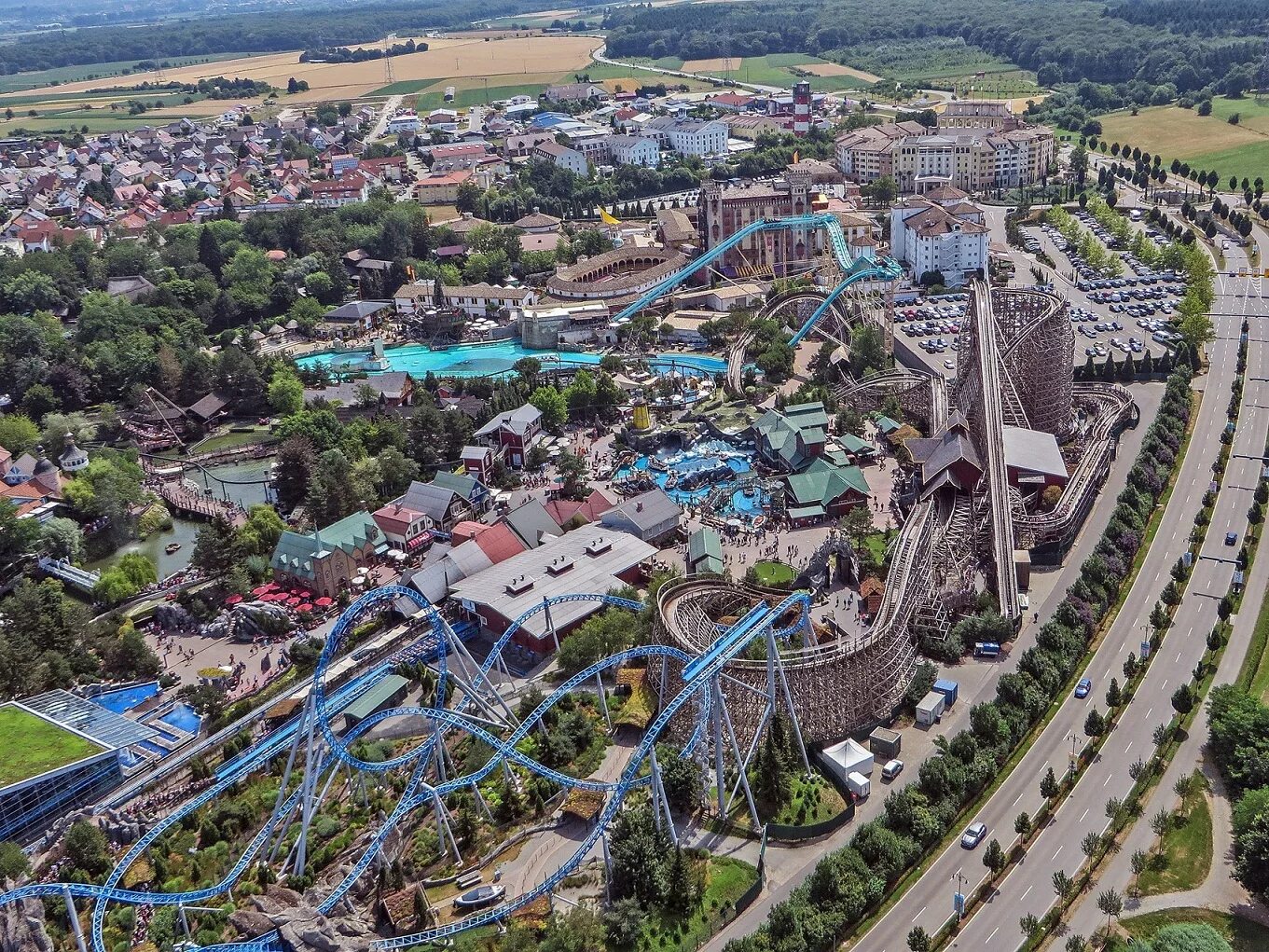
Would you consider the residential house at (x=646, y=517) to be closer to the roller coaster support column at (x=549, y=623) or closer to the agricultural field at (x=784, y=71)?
the roller coaster support column at (x=549, y=623)

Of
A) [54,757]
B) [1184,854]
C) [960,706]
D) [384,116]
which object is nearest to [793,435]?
[960,706]

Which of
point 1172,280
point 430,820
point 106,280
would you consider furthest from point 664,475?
point 106,280

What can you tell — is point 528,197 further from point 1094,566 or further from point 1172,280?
point 1094,566

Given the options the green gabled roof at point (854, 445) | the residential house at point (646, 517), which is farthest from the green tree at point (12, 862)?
the green gabled roof at point (854, 445)

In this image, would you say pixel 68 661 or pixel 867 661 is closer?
pixel 867 661

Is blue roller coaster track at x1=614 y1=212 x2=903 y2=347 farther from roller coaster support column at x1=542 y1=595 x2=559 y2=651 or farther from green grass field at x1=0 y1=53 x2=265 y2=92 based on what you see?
green grass field at x1=0 y1=53 x2=265 y2=92

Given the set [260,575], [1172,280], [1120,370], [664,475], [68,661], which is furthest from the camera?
[1172,280]

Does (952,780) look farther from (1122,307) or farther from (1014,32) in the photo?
(1014,32)
